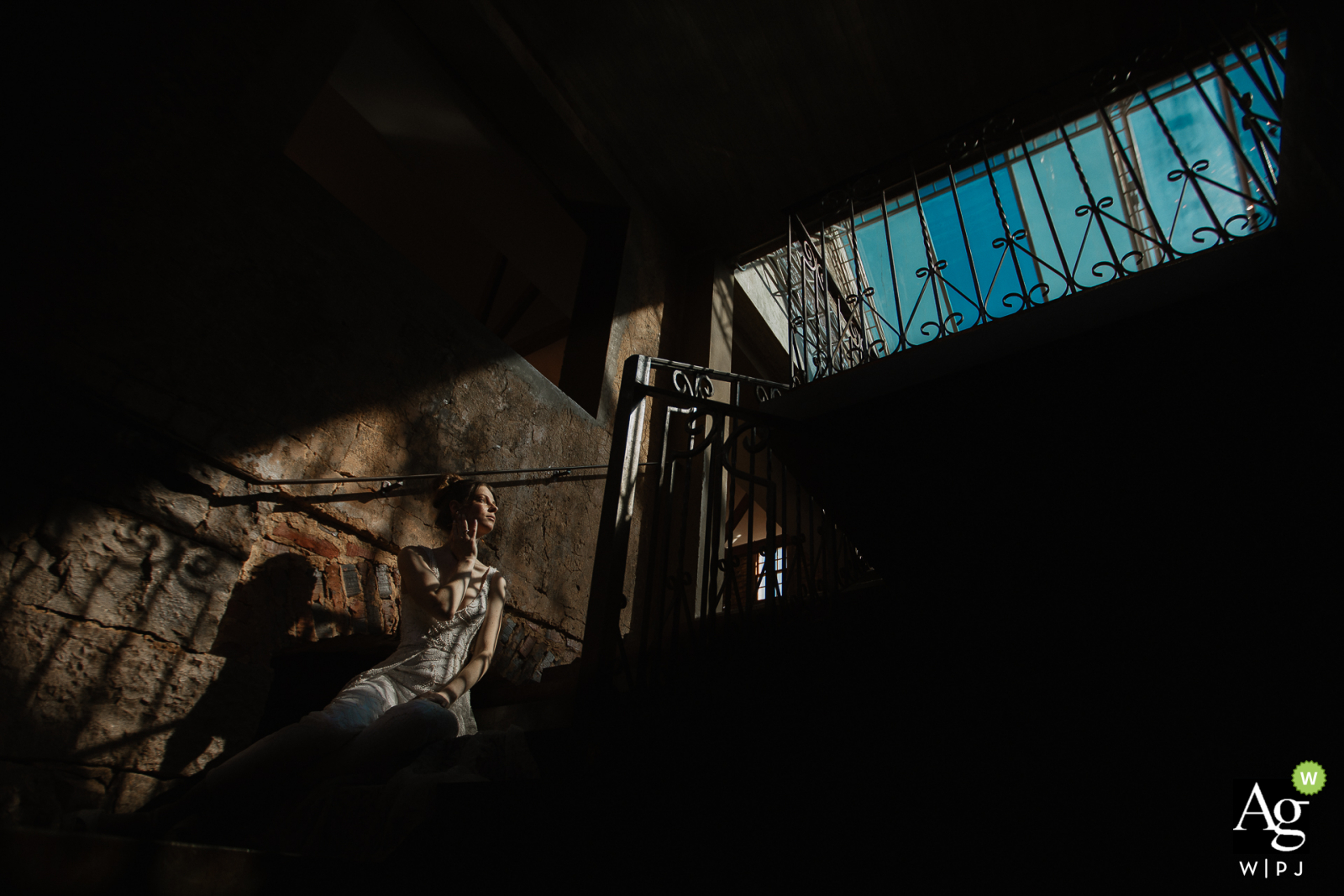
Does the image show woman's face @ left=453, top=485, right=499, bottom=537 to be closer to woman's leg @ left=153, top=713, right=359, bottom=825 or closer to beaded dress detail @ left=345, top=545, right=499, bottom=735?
beaded dress detail @ left=345, top=545, right=499, bottom=735

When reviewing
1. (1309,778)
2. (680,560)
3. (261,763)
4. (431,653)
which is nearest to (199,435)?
(431,653)

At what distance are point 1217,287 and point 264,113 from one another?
151 inches

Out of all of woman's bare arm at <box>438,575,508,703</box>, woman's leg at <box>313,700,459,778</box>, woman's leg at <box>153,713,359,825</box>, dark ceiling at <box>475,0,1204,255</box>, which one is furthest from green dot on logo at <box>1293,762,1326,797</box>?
dark ceiling at <box>475,0,1204,255</box>

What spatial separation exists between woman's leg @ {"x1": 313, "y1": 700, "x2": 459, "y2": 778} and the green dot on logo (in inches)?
88.3

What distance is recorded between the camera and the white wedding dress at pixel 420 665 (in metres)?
2.27

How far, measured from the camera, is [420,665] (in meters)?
2.47

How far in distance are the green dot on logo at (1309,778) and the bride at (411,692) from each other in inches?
88.3

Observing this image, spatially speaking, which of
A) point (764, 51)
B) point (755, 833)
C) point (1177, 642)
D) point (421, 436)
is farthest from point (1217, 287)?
point (764, 51)

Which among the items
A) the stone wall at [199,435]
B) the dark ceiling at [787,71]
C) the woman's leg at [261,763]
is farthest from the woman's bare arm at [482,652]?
the dark ceiling at [787,71]

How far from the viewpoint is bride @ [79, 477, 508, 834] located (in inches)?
73.9

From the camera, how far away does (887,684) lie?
5.86ft

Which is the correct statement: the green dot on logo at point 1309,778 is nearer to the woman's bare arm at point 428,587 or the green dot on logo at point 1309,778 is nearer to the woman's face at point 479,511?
the woman's bare arm at point 428,587

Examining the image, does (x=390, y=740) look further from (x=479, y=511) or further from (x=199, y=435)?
(x=199, y=435)

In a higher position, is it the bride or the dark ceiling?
the dark ceiling
